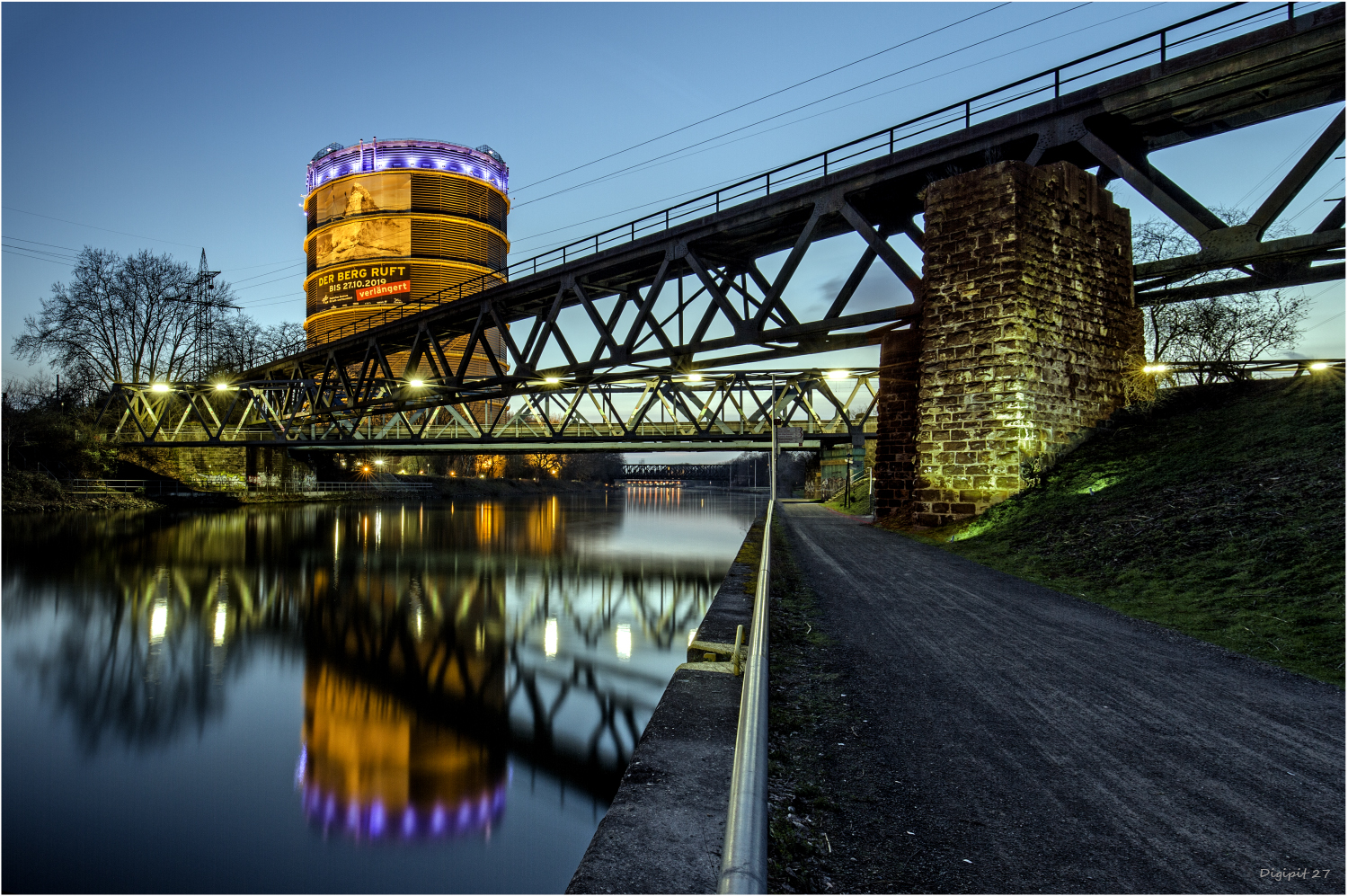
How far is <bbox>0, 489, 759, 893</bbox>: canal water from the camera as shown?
14.8 feet

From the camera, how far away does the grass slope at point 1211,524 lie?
228 inches

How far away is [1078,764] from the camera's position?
3.37 metres

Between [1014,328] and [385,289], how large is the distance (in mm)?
65084

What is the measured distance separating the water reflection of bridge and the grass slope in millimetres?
5348

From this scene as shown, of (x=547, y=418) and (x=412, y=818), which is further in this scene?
(x=547, y=418)

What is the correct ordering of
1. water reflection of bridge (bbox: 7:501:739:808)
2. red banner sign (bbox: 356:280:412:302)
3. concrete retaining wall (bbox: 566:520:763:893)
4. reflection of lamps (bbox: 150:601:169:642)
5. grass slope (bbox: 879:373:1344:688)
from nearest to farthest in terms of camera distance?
concrete retaining wall (bbox: 566:520:763:893), water reflection of bridge (bbox: 7:501:739:808), grass slope (bbox: 879:373:1344:688), reflection of lamps (bbox: 150:601:169:642), red banner sign (bbox: 356:280:412:302)

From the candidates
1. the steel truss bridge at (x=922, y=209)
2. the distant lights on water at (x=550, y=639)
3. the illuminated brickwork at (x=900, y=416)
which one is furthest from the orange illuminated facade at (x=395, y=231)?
the distant lights on water at (x=550, y=639)

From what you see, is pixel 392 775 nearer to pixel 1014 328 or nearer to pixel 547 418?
pixel 1014 328

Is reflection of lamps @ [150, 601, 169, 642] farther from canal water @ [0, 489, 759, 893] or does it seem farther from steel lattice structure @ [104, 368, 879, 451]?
steel lattice structure @ [104, 368, 879, 451]

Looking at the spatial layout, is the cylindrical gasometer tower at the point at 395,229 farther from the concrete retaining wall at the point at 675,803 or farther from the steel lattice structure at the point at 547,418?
the concrete retaining wall at the point at 675,803

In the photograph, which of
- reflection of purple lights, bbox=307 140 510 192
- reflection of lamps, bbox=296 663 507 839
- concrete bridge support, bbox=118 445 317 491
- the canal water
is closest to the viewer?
the canal water

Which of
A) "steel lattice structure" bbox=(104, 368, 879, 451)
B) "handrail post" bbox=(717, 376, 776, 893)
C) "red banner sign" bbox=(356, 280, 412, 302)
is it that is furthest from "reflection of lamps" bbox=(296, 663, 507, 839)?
"red banner sign" bbox=(356, 280, 412, 302)

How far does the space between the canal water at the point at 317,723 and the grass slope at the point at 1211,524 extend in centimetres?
532

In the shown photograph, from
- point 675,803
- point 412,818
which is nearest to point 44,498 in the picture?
point 412,818
